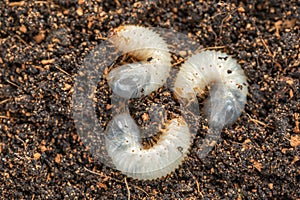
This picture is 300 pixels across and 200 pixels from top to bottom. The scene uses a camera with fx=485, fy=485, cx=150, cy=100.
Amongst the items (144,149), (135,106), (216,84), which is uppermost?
(216,84)

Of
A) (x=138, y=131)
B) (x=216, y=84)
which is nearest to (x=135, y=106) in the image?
(x=138, y=131)

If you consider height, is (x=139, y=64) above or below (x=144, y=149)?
above

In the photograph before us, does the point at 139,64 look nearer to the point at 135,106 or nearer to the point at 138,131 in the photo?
the point at 135,106

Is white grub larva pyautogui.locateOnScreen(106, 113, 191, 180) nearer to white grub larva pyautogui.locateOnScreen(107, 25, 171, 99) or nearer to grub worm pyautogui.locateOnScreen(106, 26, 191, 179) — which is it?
grub worm pyautogui.locateOnScreen(106, 26, 191, 179)

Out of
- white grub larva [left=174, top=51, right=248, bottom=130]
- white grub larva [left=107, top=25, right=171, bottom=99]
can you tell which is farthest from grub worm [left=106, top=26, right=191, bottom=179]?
white grub larva [left=174, top=51, right=248, bottom=130]

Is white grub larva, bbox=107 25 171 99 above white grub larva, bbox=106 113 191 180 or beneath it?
above

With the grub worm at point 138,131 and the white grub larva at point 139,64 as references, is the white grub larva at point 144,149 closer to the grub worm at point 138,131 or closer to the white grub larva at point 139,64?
the grub worm at point 138,131

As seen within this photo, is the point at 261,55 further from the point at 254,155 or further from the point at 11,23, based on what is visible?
the point at 11,23
